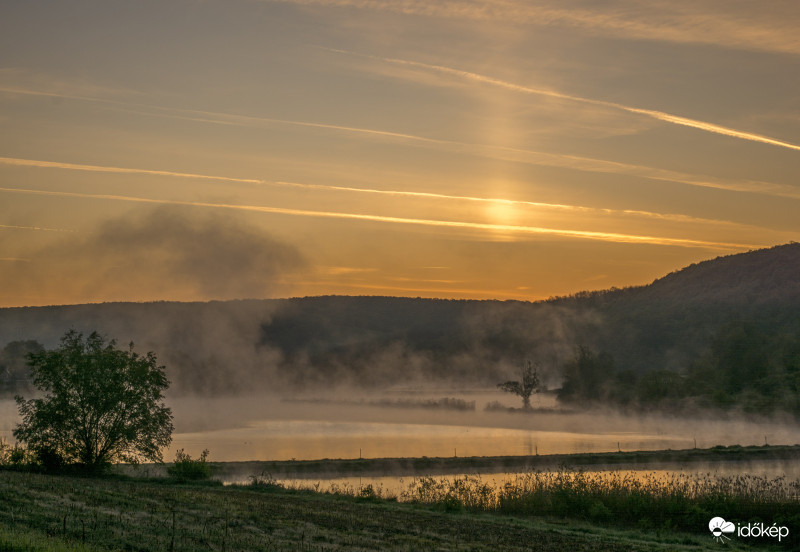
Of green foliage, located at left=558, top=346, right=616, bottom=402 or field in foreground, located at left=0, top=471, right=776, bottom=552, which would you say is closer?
field in foreground, located at left=0, top=471, right=776, bottom=552

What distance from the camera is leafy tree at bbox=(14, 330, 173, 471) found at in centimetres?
3962

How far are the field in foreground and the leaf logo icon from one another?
421 millimetres

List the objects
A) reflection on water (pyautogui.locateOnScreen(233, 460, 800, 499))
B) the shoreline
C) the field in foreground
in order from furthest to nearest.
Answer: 1. the shoreline
2. reflection on water (pyautogui.locateOnScreen(233, 460, 800, 499))
3. the field in foreground

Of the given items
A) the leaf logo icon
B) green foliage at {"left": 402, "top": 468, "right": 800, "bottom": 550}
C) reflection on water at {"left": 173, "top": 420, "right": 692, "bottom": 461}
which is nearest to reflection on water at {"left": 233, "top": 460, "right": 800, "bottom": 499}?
green foliage at {"left": 402, "top": 468, "right": 800, "bottom": 550}

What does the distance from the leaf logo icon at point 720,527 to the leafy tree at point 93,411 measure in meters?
26.9

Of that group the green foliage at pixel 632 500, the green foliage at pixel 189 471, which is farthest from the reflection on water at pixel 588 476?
the green foliage at pixel 189 471

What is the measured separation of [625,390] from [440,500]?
90.1 metres

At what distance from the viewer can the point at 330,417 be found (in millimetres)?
108688

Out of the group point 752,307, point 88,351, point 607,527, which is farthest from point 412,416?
point 752,307

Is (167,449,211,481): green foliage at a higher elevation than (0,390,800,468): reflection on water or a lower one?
lower

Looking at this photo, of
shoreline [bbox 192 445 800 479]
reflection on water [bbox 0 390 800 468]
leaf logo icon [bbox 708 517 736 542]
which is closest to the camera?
leaf logo icon [bbox 708 517 736 542]

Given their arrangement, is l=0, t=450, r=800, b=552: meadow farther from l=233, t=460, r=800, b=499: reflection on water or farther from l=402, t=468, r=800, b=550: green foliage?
l=233, t=460, r=800, b=499: reflection on water

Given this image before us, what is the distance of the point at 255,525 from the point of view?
80.4ft

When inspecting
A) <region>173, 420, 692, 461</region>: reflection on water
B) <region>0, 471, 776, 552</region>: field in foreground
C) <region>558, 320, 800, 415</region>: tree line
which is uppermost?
<region>558, 320, 800, 415</region>: tree line
